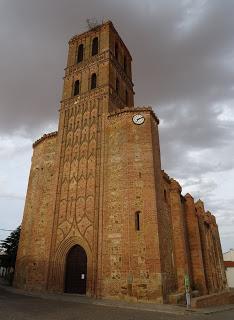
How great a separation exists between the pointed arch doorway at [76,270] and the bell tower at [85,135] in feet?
1.06

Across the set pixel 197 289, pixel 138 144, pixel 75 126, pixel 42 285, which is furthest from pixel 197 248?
pixel 75 126

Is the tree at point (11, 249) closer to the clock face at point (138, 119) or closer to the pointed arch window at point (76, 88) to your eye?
the pointed arch window at point (76, 88)

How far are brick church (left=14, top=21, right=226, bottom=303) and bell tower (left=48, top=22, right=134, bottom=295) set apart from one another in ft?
0.25

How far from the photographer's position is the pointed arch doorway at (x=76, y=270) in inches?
653

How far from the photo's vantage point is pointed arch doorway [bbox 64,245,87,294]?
16.6 meters

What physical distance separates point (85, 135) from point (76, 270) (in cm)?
939

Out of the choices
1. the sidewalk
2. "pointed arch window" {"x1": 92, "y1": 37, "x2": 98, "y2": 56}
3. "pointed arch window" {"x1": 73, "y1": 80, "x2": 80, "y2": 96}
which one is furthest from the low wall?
"pointed arch window" {"x1": 92, "y1": 37, "x2": 98, "y2": 56}

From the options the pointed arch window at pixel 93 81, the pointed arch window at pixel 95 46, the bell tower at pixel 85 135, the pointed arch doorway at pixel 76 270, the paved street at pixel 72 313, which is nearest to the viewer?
the paved street at pixel 72 313

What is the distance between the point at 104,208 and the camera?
17.2 meters

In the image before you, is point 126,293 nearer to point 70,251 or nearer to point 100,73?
point 70,251

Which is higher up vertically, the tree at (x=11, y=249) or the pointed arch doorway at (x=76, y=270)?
the tree at (x=11, y=249)

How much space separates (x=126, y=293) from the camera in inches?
575

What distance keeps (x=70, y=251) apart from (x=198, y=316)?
8826 millimetres

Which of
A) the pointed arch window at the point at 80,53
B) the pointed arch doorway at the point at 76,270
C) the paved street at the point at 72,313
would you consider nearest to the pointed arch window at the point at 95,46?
the pointed arch window at the point at 80,53
